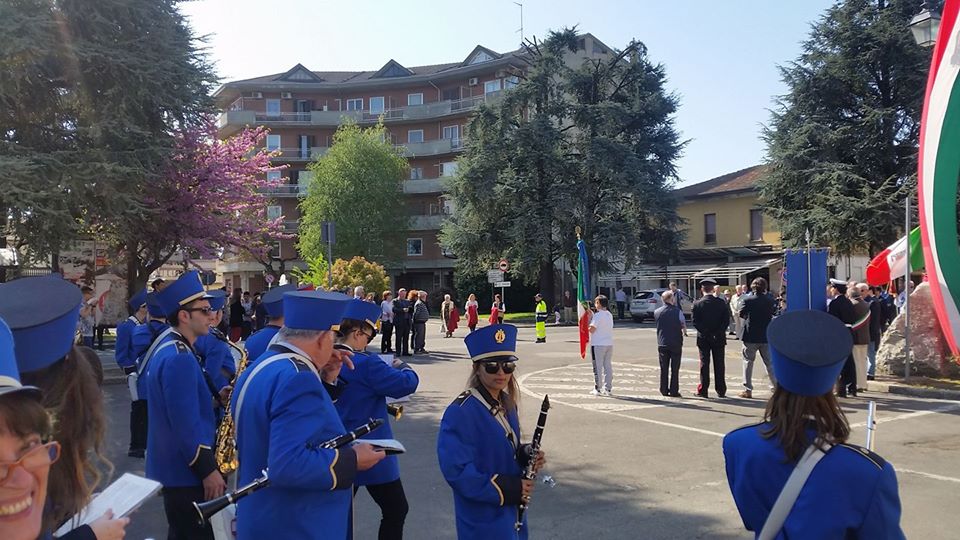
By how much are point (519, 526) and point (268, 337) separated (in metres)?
2.69

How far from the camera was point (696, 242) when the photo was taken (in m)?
49.8

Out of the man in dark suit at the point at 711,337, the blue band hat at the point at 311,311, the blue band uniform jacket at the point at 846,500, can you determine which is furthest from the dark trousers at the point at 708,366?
the blue band uniform jacket at the point at 846,500

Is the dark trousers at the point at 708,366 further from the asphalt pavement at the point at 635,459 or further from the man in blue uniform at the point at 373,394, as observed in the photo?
the man in blue uniform at the point at 373,394

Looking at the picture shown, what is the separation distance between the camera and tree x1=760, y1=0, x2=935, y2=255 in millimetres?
33062

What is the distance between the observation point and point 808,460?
240 cm

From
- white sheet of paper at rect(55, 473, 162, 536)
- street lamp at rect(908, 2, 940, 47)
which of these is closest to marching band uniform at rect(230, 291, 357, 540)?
white sheet of paper at rect(55, 473, 162, 536)

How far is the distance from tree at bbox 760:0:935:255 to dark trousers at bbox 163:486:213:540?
3438cm

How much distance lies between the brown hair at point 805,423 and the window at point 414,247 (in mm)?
59489

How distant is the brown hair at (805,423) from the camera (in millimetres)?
2455

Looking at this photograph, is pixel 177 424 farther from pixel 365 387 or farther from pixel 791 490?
pixel 791 490

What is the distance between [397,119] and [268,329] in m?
58.2

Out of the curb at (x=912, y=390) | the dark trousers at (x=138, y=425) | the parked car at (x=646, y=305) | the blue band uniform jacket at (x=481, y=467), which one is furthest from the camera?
the parked car at (x=646, y=305)

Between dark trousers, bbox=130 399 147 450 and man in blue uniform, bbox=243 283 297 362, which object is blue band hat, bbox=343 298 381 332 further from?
dark trousers, bbox=130 399 147 450

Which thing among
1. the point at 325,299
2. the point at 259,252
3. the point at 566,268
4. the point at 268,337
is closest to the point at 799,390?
the point at 325,299
